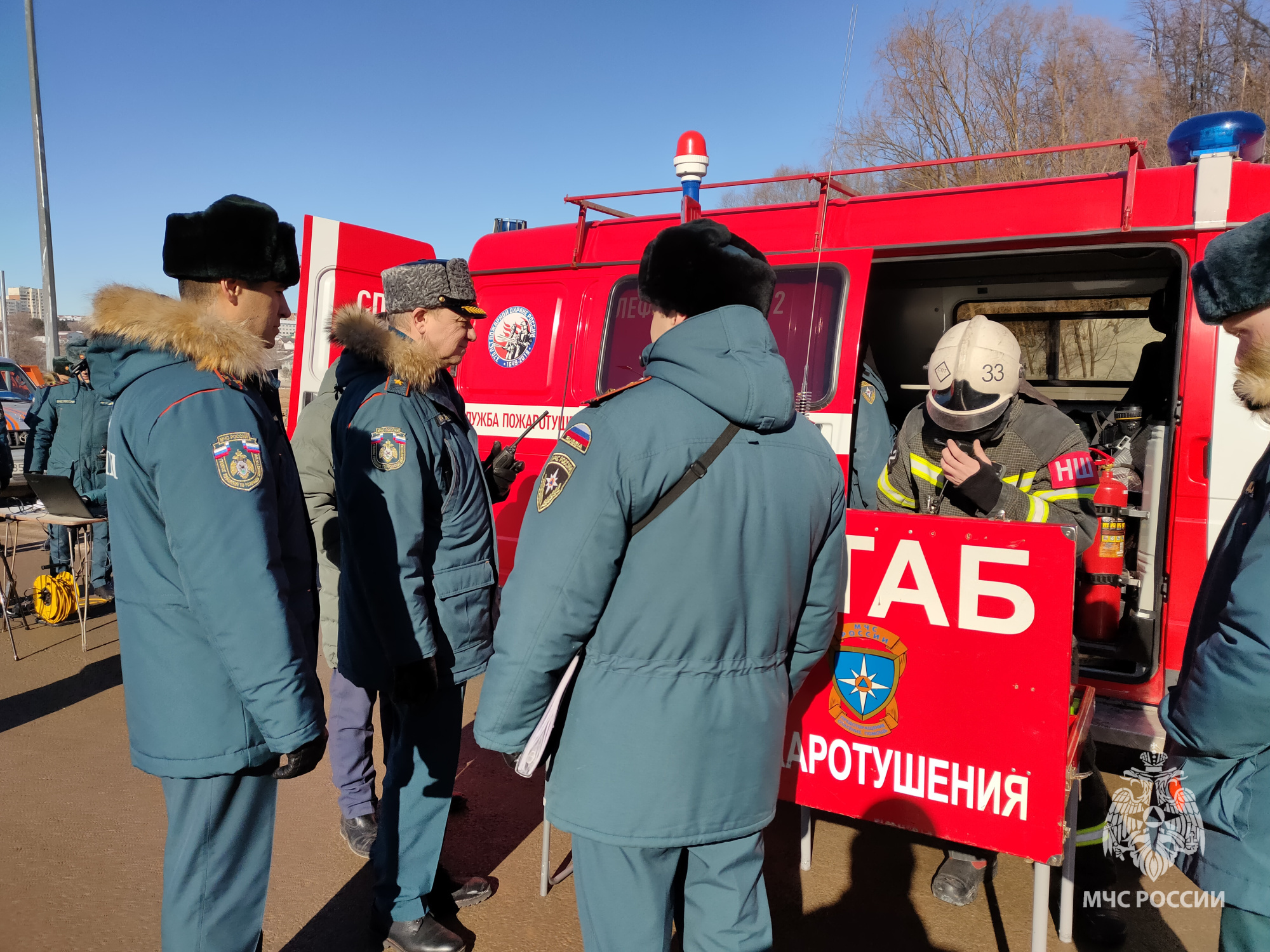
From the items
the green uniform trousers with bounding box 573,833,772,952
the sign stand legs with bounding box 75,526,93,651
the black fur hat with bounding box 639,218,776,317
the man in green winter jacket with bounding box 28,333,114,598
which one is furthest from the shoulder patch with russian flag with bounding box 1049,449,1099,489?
the man in green winter jacket with bounding box 28,333,114,598

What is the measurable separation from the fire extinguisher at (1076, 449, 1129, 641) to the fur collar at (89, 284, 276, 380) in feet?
11.8

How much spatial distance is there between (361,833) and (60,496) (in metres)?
3.92

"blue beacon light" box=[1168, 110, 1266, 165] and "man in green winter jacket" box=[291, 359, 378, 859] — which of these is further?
"blue beacon light" box=[1168, 110, 1266, 165]

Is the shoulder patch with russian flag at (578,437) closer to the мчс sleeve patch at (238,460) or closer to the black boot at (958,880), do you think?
the мчс sleeve patch at (238,460)

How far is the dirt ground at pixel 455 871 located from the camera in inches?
109

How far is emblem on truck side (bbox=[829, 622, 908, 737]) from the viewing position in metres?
2.46

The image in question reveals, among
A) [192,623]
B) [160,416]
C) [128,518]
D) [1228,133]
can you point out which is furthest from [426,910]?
[1228,133]

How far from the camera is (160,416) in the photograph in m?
1.82

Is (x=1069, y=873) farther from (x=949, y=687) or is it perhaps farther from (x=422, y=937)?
(x=422, y=937)

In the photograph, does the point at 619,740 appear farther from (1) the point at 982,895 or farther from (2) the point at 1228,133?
(2) the point at 1228,133

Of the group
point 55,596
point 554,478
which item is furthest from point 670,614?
point 55,596

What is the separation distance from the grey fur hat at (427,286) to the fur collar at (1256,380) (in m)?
2.14

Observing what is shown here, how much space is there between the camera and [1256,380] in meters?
1.63

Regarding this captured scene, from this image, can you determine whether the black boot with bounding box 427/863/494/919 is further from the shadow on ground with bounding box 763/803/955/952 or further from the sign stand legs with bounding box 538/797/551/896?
the shadow on ground with bounding box 763/803/955/952
